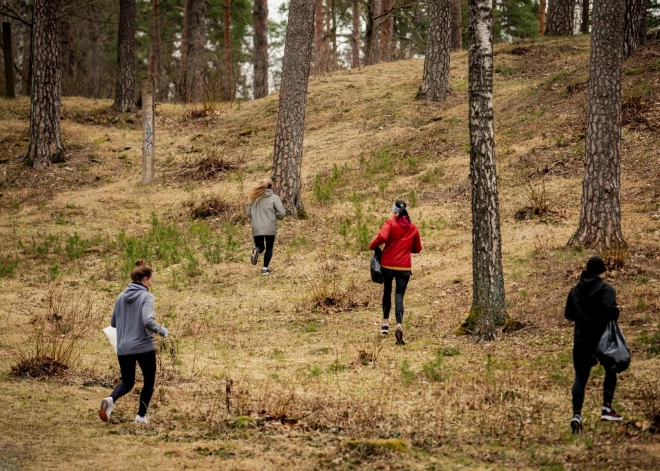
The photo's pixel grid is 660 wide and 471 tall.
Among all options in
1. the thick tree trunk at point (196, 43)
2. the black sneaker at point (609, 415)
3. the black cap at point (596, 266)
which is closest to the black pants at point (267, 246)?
the black cap at point (596, 266)

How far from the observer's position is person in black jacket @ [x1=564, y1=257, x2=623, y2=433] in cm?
741

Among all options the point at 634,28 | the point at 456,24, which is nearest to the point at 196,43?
the point at 456,24

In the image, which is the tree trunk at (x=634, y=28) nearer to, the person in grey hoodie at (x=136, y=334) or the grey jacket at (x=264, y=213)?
the grey jacket at (x=264, y=213)

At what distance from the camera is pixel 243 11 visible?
43000 millimetres

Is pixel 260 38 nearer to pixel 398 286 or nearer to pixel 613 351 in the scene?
pixel 398 286

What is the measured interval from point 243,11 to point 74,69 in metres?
11.1

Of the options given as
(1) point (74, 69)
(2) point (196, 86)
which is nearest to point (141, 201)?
(2) point (196, 86)

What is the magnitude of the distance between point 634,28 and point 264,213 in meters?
13.5

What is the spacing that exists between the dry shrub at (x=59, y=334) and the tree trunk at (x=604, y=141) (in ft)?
28.4

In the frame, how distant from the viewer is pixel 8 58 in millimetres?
27969

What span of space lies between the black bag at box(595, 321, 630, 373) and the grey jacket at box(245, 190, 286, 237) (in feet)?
28.5

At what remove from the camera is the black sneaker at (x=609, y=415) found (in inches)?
295

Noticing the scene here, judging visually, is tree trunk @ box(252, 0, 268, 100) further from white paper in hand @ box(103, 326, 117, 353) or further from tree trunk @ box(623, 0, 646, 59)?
white paper in hand @ box(103, 326, 117, 353)

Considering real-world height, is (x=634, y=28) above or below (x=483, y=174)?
above
